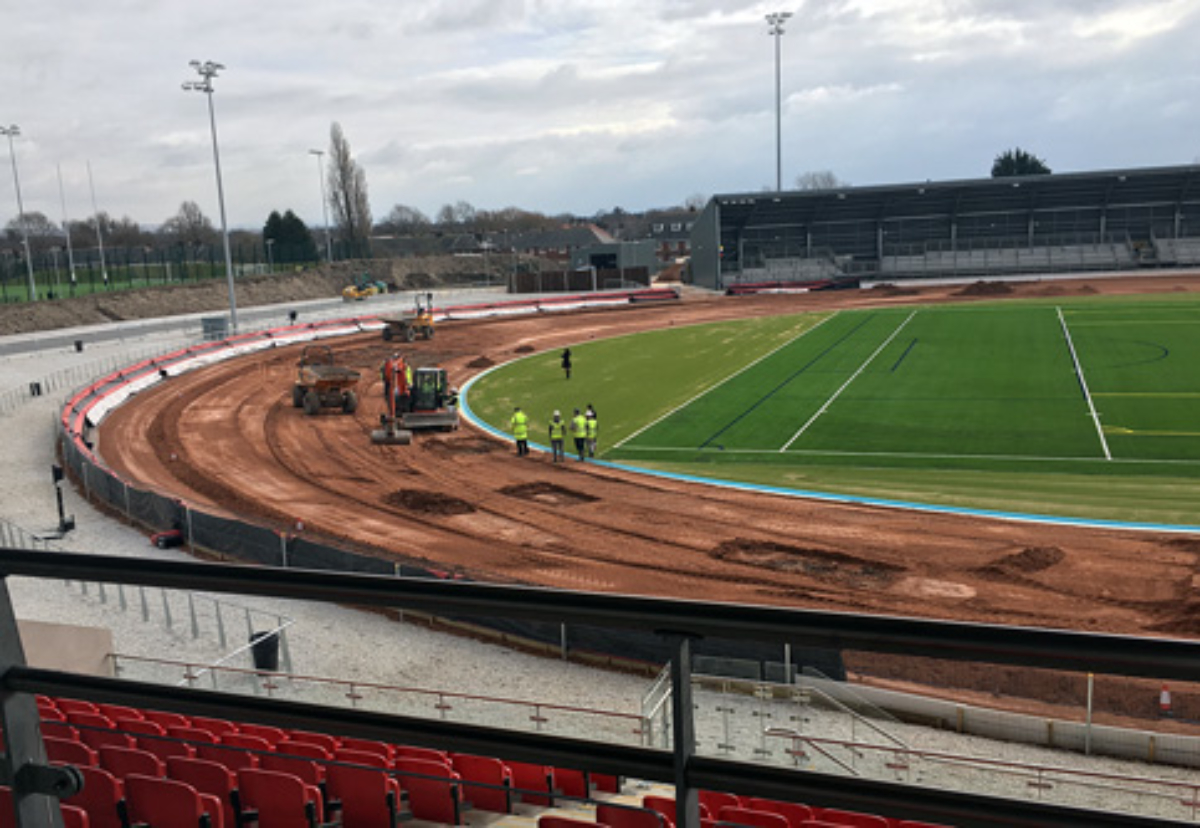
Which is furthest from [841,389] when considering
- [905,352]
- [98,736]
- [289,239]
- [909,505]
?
[289,239]

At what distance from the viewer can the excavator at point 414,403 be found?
35.9 metres

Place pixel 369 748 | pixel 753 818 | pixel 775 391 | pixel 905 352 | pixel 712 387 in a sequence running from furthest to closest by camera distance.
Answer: pixel 905 352, pixel 712 387, pixel 775 391, pixel 369 748, pixel 753 818

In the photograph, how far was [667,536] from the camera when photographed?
79.0 feet

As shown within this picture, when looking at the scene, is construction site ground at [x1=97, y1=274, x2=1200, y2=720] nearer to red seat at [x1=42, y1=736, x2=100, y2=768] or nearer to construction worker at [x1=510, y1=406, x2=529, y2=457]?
construction worker at [x1=510, y1=406, x2=529, y2=457]

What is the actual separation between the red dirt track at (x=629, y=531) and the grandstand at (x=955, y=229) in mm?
58294

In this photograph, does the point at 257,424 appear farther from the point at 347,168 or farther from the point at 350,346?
the point at 347,168

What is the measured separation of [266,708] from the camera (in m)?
2.65

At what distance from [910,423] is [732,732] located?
23632mm

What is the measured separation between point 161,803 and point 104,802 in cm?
32

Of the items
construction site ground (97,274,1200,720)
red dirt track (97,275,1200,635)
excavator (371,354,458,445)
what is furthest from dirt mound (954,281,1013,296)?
construction site ground (97,274,1200,720)

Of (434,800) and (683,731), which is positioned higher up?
(683,731)

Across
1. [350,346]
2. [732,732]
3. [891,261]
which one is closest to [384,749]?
[732,732]

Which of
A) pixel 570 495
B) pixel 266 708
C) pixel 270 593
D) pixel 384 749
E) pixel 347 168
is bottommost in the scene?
pixel 570 495

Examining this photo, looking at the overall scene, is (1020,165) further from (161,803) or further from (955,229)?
(161,803)
